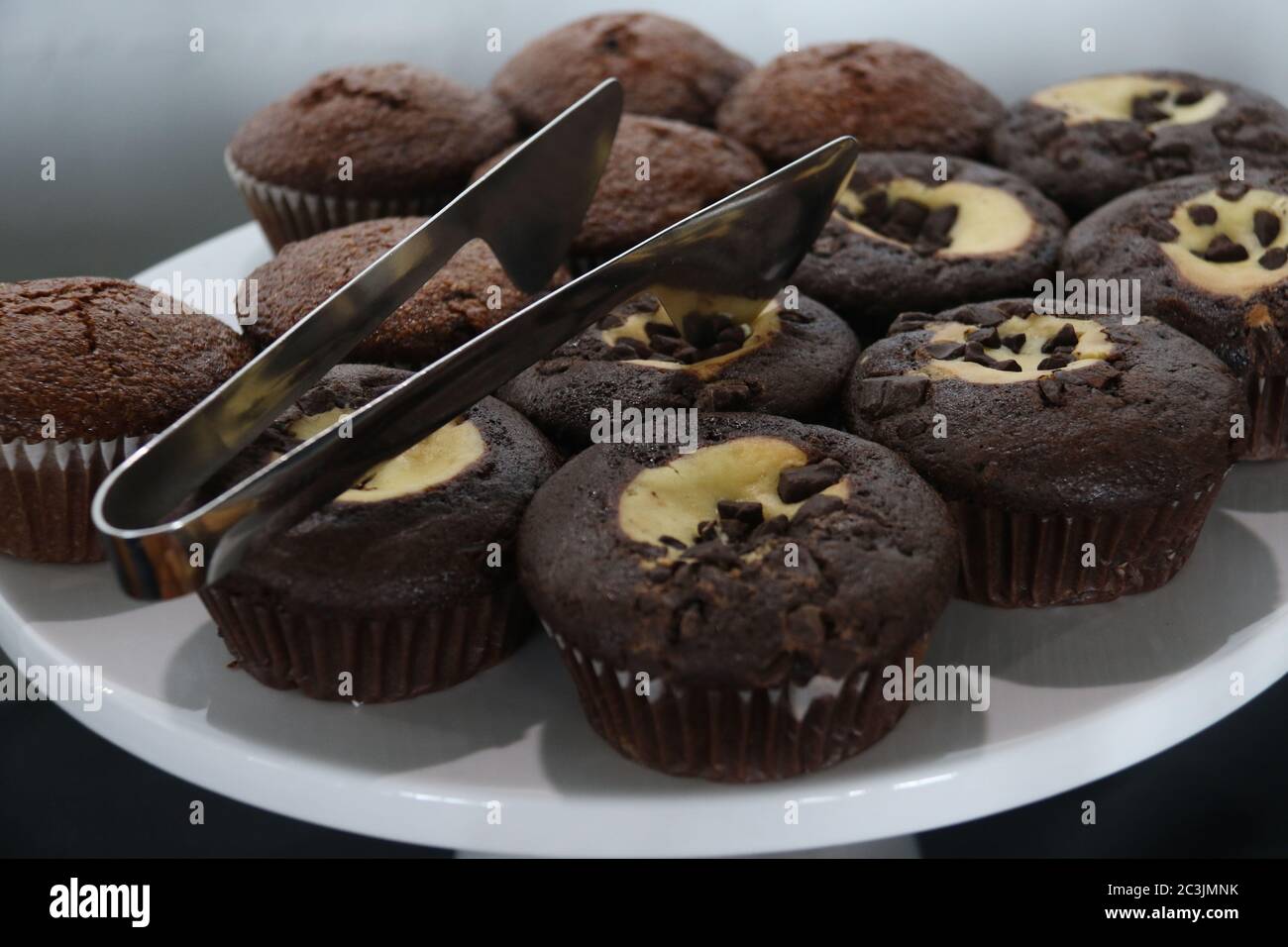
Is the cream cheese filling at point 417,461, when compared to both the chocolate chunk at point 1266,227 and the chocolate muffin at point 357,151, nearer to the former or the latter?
the chocolate muffin at point 357,151

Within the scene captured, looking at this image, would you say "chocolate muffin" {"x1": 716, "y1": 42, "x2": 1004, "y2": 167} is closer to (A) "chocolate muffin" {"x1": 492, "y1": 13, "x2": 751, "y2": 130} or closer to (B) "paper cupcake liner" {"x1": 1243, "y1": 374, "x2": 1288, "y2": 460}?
(A) "chocolate muffin" {"x1": 492, "y1": 13, "x2": 751, "y2": 130}

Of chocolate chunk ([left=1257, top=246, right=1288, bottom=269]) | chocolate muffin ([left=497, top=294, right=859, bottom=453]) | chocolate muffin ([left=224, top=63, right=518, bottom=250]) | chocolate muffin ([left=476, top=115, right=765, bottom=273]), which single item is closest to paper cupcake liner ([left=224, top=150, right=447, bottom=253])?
chocolate muffin ([left=224, top=63, right=518, bottom=250])

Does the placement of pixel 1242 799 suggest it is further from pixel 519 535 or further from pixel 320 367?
pixel 320 367

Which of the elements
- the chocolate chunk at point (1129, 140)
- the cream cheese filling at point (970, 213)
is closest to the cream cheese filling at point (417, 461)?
the cream cheese filling at point (970, 213)

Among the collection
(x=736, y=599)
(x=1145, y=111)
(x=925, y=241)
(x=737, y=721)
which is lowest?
(x=737, y=721)

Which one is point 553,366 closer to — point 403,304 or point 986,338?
point 403,304

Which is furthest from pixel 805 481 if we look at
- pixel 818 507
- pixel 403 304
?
pixel 403 304
